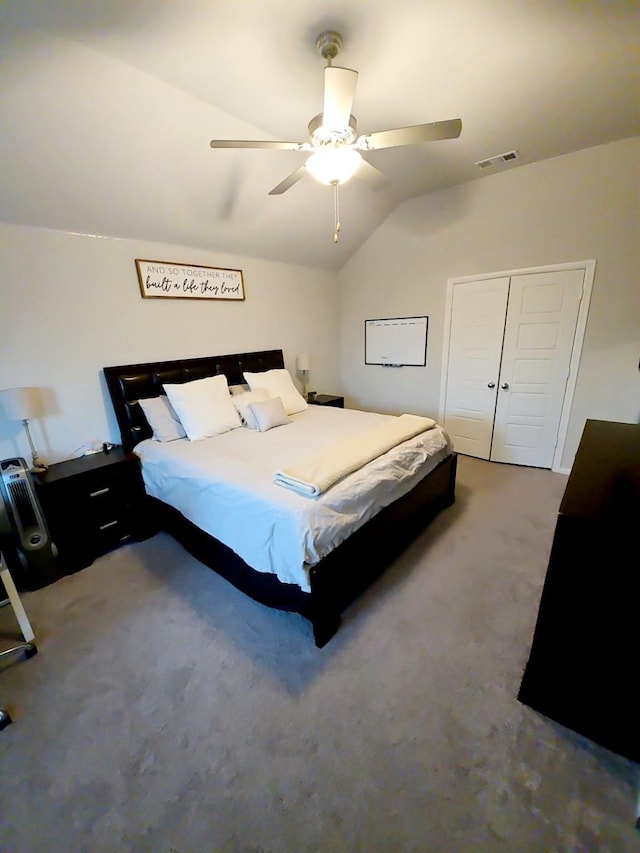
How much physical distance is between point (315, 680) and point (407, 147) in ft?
12.3

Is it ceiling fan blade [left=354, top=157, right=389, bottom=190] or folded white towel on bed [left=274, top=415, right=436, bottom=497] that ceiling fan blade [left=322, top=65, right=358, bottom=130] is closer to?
ceiling fan blade [left=354, top=157, right=389, bottom=190]

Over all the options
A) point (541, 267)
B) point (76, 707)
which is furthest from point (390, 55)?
point (76, 707)

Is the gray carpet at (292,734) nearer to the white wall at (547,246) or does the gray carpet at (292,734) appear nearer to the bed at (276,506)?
the bed at (276,506)

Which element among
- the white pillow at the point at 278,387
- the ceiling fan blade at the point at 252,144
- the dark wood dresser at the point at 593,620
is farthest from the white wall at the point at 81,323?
the dark wood dresser at the point at 593,620

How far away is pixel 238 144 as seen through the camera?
168 centimetres

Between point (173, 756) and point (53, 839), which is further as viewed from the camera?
point (173, 756)

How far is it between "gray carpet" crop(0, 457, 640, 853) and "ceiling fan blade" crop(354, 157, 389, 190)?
2.49m

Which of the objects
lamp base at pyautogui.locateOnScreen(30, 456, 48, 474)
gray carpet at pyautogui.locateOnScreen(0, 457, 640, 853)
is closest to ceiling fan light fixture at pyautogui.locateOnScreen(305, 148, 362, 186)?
gray carpet at pyautogui.locateOnScreen(0, 457, 640, 853)

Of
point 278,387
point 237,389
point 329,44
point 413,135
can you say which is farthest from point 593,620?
point 237,389

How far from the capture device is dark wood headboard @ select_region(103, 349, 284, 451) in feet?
9.07

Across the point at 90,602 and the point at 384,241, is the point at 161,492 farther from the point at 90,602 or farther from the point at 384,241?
the point at 384,241

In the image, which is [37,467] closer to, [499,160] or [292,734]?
[292,734]

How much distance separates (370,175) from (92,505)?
113 inches

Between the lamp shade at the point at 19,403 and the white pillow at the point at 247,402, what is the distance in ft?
4.70
